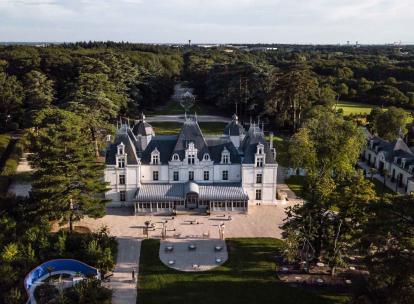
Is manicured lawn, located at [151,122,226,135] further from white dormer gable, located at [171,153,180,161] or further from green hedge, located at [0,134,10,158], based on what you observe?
white dormer gable, located at [171,153,180,161]

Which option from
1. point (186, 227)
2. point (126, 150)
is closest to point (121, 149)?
point (126, 150)

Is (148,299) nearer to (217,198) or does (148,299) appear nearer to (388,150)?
(217,198)

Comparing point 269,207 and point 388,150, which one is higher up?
point 388,150

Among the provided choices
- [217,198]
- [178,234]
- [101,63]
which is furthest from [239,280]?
[101,63]

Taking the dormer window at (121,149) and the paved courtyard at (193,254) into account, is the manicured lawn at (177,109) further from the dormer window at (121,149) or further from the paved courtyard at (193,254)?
the paved courtyard at (193,254)

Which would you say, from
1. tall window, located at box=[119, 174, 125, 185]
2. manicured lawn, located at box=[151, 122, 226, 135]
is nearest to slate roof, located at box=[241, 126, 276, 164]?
tall window, located at box=[119, 174, 125, 185]
